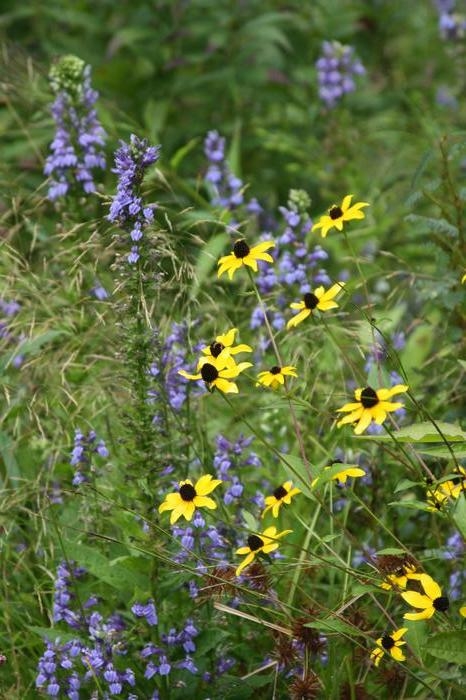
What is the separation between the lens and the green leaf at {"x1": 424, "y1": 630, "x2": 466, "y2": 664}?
1918 millimetres

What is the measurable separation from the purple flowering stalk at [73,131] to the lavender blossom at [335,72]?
6.48 feet

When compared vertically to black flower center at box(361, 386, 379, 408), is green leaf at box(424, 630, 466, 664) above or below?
below

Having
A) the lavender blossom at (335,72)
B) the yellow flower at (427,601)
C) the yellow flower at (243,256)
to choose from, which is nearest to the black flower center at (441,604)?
the yellow flower at (427,601)

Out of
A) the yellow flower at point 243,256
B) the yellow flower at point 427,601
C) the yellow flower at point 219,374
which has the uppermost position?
the yellow flower at point 243,256

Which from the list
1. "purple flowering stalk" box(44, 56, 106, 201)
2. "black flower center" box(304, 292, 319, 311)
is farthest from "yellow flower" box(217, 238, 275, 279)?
"purple flowering stalk" box(44, 56, 106, 201)

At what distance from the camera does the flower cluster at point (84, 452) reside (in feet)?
8.14

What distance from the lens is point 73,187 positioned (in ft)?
10.6

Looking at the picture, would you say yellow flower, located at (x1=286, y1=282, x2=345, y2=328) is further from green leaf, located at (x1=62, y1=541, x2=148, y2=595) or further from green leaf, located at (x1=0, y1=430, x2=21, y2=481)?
green leaf, located at (x1=0, y1=430, x2=21, y2=481)

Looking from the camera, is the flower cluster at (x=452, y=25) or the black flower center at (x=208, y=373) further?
the flower cluster at (x=452, y=25)

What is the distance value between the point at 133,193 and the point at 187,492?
657 millimetres

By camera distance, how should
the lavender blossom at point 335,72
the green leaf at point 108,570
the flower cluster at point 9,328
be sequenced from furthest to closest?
the lavender blossom at point 335,72
the flower cluster at point 9,328
the green leaf at point 108,570

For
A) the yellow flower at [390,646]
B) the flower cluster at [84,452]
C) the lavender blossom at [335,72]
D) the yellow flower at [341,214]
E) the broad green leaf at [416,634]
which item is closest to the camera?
the yellow flower at [390,646]

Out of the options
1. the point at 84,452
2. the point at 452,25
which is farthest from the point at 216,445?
the point at 452,25

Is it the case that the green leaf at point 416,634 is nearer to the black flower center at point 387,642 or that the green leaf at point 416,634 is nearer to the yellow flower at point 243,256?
the black flower center at point 387,642
